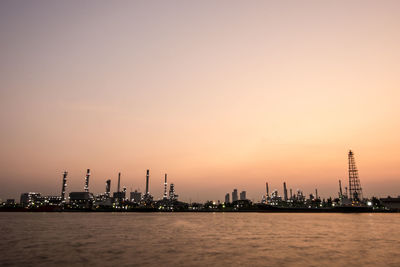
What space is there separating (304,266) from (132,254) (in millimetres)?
17693

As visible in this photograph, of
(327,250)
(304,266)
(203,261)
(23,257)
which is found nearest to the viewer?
(304,266)

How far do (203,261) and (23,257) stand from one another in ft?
61.0

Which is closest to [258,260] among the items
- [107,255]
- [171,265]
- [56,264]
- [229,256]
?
[229,256]

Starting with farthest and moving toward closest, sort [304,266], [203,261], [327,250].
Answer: [327,250] < [203,261] < [304,266]

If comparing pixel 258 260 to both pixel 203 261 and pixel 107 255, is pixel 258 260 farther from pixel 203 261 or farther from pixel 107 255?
pixel 107 255

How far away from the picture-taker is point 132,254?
107 ft

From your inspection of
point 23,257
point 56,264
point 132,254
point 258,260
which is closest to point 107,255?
point 132,254

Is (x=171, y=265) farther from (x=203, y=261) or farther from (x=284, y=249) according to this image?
(x=284, y=249)

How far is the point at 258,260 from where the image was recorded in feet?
95.8

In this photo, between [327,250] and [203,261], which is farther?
[327,250]

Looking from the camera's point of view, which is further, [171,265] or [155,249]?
[155,249]

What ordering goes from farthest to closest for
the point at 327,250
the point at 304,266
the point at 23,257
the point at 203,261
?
the point at 327,250 < the point at 23,257 < the point at 203,261 < the point at 304,266

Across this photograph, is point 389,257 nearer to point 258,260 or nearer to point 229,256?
point 258,260

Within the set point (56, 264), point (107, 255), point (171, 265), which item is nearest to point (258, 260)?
point (171, 265)
